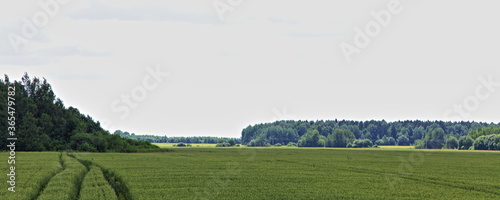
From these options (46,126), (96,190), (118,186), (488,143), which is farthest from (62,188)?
(488,143)

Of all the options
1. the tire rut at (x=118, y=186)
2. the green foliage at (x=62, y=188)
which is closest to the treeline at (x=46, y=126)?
the tire rut at (x=118, y=186)

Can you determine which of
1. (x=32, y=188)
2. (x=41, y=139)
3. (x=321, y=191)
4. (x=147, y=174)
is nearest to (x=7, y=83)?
(x=41, y=139)

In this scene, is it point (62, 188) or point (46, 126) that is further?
point (46, 126)

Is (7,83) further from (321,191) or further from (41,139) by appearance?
(321,191)

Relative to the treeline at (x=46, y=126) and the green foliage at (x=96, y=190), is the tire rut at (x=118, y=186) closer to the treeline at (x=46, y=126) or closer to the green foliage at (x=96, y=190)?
the green foliage at (x=96, y=190)

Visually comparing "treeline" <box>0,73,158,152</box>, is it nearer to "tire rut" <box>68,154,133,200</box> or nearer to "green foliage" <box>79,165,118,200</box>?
"tire rut" <box>68,154,133,200</box>

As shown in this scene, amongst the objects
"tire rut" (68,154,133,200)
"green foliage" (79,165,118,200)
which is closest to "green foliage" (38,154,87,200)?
"green foliage" (79,165,118,200)

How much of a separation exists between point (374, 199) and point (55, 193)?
20.2m

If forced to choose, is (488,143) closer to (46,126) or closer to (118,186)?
(46,126)

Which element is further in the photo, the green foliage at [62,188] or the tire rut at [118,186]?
the tire rut at [118,186]

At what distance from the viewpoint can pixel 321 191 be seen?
38.1 metres

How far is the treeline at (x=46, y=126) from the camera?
11481cm

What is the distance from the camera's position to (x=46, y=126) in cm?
12238

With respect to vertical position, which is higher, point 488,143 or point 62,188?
point 488,143
